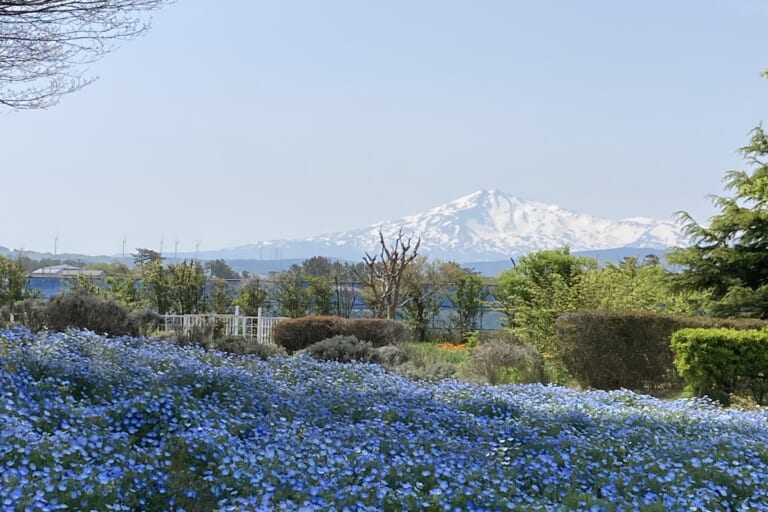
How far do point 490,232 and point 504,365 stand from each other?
462 ft

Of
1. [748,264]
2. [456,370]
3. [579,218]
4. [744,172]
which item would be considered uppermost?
[579,218]

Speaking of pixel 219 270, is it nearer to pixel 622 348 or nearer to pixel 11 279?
pixel 11 279

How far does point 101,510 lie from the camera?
2.82 m

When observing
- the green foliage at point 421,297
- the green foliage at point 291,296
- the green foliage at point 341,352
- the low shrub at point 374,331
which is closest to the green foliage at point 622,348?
the green foliage at point 341,352

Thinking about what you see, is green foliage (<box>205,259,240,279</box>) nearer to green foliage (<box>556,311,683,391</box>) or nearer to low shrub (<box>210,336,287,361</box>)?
low shrub (<box>210,336,287,361</box>)

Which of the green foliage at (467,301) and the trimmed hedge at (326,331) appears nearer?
the trimmed hedge at (326,331)

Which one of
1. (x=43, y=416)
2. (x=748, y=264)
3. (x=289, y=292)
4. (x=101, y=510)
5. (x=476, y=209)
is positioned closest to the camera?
(x=101, y=510)

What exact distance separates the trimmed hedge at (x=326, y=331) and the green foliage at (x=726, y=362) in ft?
16.6

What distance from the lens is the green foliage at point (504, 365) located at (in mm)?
9820

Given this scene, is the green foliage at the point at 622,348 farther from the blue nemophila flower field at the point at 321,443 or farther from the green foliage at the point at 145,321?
the green foliage at the point at 145,321

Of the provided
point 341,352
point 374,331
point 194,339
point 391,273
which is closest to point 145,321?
point 194,339

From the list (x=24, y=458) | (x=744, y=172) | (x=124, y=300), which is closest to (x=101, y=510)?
(x=24, y=458)

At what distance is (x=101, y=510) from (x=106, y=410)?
1495mm

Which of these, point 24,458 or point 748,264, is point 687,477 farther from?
point 748,264
